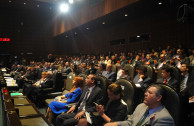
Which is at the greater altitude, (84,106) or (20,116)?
(20,116)

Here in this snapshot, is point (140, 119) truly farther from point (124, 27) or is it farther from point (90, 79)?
point (124, 27)

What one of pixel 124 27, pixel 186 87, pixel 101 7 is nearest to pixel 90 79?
pixel 186 87

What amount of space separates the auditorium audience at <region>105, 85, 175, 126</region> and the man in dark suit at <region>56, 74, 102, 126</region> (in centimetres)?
76

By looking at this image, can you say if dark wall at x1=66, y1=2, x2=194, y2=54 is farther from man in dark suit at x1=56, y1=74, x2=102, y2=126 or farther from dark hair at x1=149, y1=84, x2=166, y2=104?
dark hair at x1=149, y1=84, x2=166, y2=104

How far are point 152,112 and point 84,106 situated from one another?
1.23 meters

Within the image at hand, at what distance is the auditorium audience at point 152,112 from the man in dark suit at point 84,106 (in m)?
0.76

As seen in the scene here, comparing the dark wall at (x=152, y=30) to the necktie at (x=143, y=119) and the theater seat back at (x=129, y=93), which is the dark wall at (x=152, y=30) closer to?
the theater seat back at (x=129, y=93)

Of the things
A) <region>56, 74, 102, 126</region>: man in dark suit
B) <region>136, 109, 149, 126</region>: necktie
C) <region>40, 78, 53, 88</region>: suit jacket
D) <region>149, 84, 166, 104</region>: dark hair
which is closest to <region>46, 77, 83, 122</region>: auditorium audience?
<region>56, 74, 102, 126</region>: man in dark suit

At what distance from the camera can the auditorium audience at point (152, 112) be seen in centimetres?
145

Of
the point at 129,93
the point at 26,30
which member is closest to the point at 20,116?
the point at 129,93

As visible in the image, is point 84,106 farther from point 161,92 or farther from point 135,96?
point 161,92

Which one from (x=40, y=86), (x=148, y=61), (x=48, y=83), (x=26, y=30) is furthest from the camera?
(x=26, y=30)

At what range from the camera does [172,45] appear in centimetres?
782

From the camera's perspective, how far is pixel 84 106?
2.57 metres
